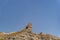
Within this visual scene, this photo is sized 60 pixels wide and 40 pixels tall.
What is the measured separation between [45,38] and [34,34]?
4.24 m

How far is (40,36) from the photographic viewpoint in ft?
242

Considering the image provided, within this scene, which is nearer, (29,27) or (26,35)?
(26,35)

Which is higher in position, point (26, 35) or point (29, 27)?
point (29, 27)

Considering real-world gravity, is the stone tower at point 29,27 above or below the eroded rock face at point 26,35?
above

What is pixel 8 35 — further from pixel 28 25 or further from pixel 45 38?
pixel 45 38

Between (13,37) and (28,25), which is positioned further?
(28,25)

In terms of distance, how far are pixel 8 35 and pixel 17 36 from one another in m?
3.06

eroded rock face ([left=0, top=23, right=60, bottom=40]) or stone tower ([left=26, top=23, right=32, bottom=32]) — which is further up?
stone tower ([left=26, top=23, right=32, bottom=32])

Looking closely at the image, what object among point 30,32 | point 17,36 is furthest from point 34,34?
point 17,36

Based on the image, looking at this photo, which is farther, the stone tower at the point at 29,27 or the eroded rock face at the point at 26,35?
the stone tower at the point at 29,27

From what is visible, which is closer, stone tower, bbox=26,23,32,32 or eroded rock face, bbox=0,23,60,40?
eroded rock face, bbox=0,23,60,40

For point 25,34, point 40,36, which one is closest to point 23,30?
point 25,34

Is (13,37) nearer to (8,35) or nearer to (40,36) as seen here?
(8,35)

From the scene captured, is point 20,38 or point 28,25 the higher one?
point 28,25
